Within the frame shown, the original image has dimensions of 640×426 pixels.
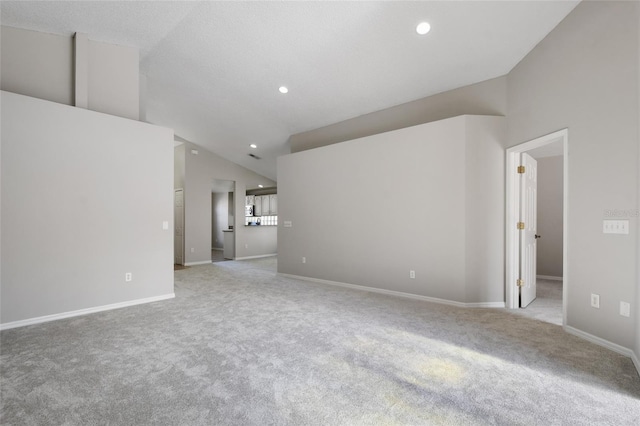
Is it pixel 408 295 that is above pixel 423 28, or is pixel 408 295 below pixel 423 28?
below

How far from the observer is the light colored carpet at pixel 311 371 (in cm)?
171

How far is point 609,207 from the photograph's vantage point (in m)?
2.60

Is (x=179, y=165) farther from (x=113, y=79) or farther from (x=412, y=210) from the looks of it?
(x=412, y=210)

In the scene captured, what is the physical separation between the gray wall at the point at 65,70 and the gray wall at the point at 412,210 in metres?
3.11

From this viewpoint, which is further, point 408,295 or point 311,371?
point 408,295

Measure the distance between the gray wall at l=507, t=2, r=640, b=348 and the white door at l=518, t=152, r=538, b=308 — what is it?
839 mm

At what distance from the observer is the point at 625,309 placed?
248 cm

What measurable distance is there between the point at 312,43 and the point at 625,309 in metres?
4.41

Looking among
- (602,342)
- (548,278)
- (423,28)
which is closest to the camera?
(602,342)

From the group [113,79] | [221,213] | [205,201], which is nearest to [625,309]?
[113,79]

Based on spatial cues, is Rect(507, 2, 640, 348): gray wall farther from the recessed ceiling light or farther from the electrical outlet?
the recessed ceiling light

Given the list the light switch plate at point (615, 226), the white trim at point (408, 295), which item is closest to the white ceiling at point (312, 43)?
the light switch plate at point (615, 226)

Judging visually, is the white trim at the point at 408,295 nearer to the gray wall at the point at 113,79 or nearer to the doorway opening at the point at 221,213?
→ the gray wall at the point at 113,79

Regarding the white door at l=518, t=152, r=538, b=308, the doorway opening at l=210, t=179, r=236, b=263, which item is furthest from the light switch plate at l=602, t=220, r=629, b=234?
the doorway opening at l=210, t=179, r=236, b=263
